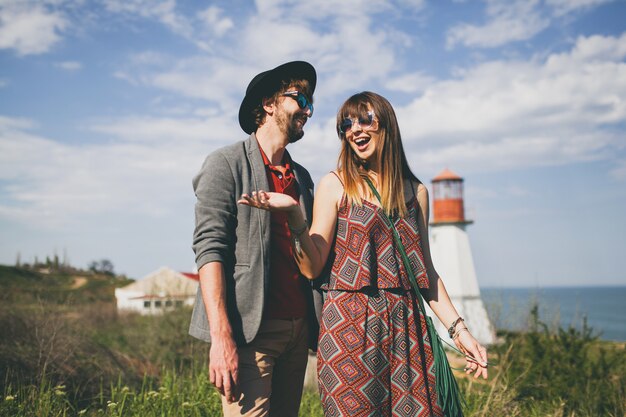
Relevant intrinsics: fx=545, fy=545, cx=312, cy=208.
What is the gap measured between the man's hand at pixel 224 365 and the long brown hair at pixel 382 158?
87 cm

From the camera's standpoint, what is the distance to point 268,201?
212 cm

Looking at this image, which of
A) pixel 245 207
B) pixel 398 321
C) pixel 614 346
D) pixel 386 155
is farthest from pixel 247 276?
pixel 614 346

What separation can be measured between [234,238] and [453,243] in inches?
860

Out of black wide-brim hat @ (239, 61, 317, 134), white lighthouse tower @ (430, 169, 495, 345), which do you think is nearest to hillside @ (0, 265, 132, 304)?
white lighthouse tower @ (430, 169, 495, 345)

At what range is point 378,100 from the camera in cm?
264

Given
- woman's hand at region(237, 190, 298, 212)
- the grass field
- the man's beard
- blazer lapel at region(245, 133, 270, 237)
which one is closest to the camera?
woman's hand at region(237, 190, 298, 212)

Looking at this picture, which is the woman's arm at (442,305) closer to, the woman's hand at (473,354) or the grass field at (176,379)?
the woman's hand at (473,354)

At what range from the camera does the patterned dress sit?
7.59 feet

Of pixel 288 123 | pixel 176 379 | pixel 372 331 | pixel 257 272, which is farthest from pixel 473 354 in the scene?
pixel 176 379

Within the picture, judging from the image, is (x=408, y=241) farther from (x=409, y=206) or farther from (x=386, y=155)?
(x=386, y=155)

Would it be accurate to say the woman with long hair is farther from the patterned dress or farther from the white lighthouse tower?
the white lighthouse tower


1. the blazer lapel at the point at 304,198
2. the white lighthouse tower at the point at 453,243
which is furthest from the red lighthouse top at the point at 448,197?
the blazer lapel at the point at 304,198

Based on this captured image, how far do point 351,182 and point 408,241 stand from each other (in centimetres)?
39

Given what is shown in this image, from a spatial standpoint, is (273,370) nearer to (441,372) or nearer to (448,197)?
(441,372)
